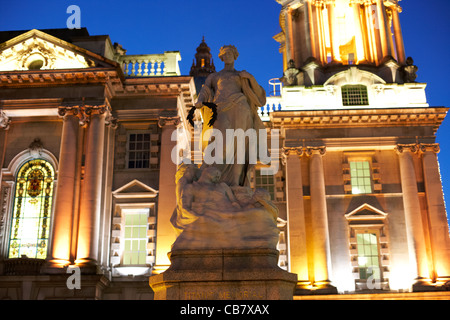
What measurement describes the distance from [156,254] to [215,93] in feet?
43.3

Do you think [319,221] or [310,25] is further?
[310,25]

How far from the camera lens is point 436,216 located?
27.2 metres

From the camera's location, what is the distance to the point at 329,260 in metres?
26.4

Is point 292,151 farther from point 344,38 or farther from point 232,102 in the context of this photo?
point 232,102

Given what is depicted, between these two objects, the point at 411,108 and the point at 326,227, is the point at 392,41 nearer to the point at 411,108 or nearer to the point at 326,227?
the point at 411,108

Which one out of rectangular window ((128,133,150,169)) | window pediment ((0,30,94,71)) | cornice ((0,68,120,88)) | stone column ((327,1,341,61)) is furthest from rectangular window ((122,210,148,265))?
stone column ((327,1,341,61))

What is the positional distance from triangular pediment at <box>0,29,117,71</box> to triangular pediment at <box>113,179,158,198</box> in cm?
596

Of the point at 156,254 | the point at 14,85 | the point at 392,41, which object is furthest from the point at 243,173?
the point at 392,41

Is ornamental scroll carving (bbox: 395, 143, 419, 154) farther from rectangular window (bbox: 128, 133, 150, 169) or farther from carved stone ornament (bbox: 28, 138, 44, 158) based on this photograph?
carved stone ornament (bbox: 28, 138, 44, 158)

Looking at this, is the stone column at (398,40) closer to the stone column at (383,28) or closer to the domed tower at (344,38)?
the domed tower at (344,38)

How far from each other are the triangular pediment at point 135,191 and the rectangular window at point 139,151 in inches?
40.2

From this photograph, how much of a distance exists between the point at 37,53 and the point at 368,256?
727 inches

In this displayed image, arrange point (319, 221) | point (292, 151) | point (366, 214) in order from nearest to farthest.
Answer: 1. point (319, 221)
2. point (366, 214)
3. point (292, 151)

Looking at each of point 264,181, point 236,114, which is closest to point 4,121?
point 264,181
